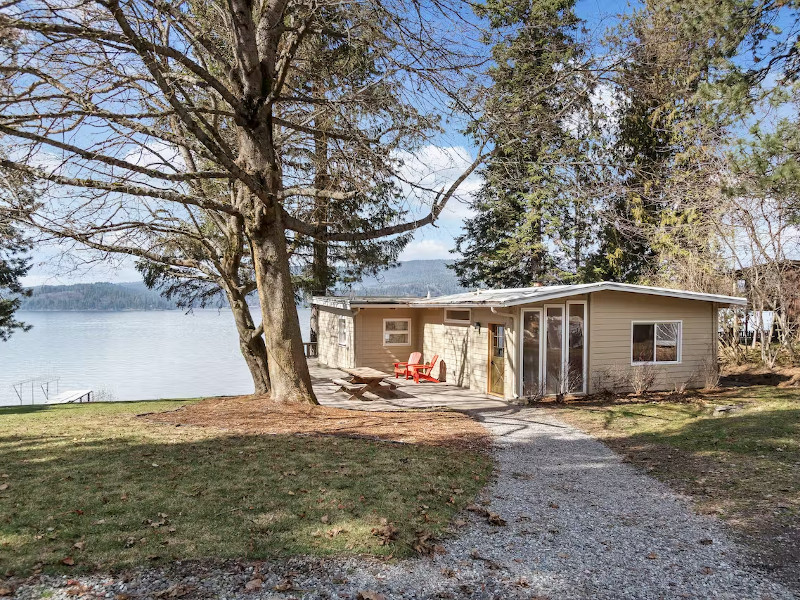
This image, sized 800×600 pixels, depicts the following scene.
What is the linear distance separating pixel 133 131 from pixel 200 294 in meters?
17.2

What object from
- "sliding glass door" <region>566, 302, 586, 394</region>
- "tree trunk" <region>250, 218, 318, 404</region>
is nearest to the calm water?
"tree trunk" <region>250, 218, 318, 404</region>

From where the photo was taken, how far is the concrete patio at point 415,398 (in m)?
13.2

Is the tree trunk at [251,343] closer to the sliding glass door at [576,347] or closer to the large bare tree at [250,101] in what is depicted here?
the large bare tree at [250,101]

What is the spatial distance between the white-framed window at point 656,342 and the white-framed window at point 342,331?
34.2 feet

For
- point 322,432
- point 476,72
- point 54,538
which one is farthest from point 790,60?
point 54,538

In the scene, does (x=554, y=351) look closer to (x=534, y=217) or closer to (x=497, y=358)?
(x=497, y=358)

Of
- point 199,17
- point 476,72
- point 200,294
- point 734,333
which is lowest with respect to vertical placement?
point 734,333

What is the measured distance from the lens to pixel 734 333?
65.3ft

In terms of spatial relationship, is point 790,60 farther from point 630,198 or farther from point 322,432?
point 630,198

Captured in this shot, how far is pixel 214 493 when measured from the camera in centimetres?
550

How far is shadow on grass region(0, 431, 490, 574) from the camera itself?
14.0ft

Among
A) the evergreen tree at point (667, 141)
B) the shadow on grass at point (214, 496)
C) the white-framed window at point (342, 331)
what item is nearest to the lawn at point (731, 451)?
the shadow on grass at point (214, 496)

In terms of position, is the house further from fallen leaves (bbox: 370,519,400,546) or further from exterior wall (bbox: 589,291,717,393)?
fallen leaves (bbox: 370,519,400,546)

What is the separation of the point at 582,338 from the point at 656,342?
240 centimetres
